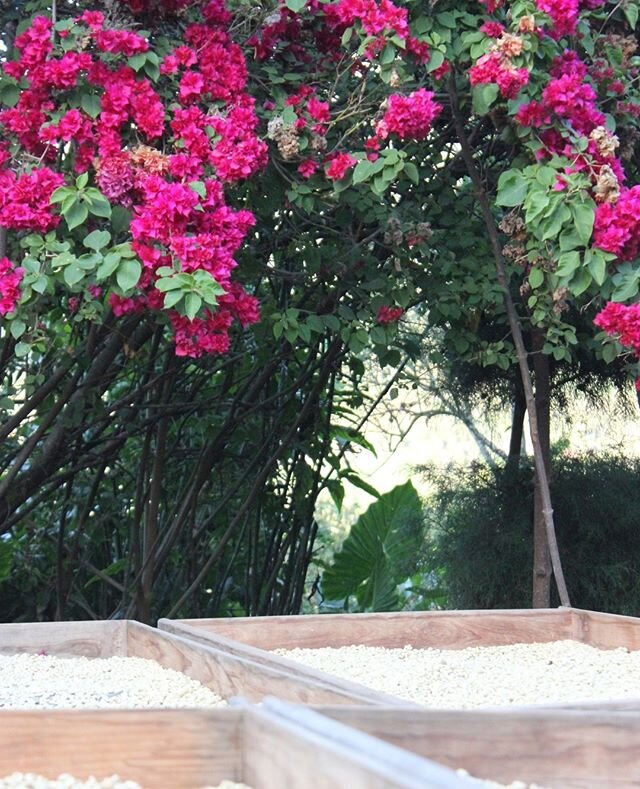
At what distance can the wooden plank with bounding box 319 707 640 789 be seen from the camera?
3.61 feet

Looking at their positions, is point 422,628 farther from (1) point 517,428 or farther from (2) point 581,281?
(1) point 517,428

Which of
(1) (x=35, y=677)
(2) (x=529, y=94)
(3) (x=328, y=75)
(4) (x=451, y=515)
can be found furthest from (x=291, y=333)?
(4) (x=451, y=515)

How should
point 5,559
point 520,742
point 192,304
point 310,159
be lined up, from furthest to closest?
point 5,559, point 310,159, point 192,304, point 520,742

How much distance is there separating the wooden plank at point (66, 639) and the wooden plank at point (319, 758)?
146cm

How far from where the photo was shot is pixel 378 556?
5297mm

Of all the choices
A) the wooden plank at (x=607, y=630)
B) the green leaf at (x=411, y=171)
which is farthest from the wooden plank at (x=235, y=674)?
the green leaf at (x=411, y=171)

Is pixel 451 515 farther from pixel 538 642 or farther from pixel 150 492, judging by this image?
pixel 538 642

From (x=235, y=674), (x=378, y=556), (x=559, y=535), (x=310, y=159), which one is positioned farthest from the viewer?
(x=378, y=556)

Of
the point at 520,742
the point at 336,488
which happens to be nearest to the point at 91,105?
the point at 520,742

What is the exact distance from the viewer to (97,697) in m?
1.96

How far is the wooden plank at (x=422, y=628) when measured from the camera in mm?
2553

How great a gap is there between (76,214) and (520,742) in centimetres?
143

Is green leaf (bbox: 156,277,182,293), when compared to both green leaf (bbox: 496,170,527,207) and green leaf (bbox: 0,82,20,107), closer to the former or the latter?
green leaf (bbox: 0,82,20,107)

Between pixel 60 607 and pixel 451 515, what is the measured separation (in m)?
1.47
